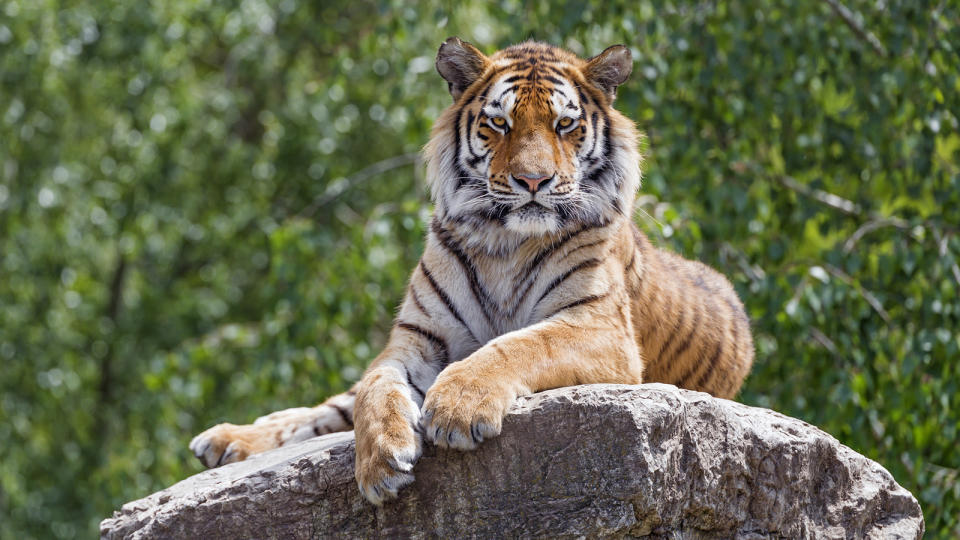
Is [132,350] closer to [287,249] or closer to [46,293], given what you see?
[46,293]

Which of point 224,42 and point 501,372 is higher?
→ point 224,42

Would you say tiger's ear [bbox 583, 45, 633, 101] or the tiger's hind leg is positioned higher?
tiger's ear [bbox 583, 45, 633, 101]

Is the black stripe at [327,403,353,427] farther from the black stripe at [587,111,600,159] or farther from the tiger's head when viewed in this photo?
the black stripe at [587,111,600,159]

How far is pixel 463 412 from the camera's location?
121 inches

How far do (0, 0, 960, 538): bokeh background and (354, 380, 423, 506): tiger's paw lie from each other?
2070 millimetres

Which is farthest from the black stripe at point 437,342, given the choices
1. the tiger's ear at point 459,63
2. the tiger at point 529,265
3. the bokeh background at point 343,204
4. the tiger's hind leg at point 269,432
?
the bokeh background at point 343,204

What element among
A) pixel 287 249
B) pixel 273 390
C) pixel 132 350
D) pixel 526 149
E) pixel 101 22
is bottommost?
pixel 132 350

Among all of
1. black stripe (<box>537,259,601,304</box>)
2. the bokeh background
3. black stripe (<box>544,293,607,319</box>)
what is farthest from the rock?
the bokeh background

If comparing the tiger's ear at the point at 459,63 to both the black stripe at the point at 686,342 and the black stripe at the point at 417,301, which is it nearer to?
the black stripe at the point at 417,301

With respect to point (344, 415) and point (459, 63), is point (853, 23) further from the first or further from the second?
point (344, 415)

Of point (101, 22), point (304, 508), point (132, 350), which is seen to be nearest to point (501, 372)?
point (304, 508)

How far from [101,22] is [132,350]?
3.00 metres

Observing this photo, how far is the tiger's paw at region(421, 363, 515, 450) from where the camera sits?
3059mm

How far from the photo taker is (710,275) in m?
4.78
